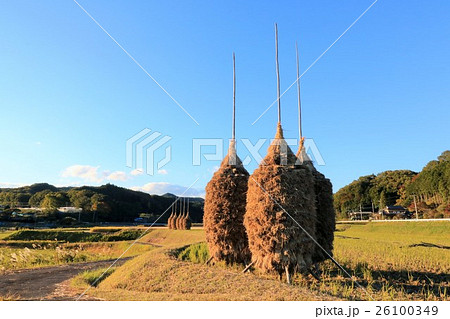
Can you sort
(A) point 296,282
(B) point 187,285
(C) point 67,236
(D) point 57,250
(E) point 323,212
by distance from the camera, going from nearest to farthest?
(B) point 187,285, (A) point 296,282, (E) point 323,212, (D) point 57,250, (C) point 67,236

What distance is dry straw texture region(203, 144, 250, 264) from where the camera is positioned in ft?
40.7

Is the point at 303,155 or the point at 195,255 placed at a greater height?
the point at 303,155

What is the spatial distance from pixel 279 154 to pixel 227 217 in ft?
10.8

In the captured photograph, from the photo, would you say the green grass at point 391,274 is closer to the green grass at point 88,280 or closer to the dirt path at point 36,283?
the green grass at point 88,280

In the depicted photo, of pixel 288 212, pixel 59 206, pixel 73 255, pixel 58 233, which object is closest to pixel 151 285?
pixel 288 212

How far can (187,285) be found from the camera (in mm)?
9844

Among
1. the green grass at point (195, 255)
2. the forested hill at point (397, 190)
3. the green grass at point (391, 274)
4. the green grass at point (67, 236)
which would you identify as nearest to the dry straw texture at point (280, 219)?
the green grass at point (391, 274)

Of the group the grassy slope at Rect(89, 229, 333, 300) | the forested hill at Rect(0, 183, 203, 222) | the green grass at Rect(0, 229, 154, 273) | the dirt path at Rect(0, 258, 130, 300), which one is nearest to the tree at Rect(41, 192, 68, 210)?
the forested hill at Rect(0, 183, 203, 222)

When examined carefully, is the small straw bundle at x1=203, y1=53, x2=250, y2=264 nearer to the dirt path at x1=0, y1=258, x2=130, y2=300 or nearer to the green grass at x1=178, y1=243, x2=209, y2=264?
the green grass at x1=178, y1=243, x2=209, y2=264

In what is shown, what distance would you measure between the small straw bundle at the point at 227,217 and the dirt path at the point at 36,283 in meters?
5.68

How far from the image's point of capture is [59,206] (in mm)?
79250

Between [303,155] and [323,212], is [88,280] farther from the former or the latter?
[303,155]

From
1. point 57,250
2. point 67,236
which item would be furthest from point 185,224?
point 57,250

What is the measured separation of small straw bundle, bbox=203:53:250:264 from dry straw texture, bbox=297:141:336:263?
2.92 m
